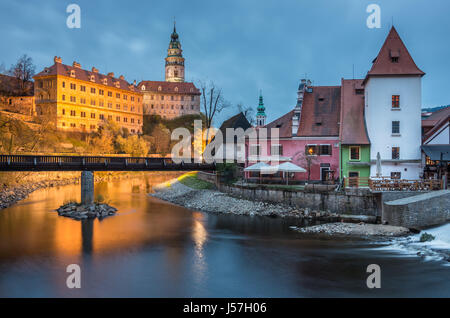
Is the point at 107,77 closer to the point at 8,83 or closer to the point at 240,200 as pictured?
the point at 8,83

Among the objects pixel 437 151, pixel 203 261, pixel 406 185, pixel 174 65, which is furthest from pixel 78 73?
pixel 406 185

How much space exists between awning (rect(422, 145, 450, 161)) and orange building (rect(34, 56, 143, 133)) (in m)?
57.4

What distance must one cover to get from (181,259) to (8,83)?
65.7m

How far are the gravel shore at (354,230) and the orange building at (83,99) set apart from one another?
5446cm

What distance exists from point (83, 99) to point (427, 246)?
70.0m

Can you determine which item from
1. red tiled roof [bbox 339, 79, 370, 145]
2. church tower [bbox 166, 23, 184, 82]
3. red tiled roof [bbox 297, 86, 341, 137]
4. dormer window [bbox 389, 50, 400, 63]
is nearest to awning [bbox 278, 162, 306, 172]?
red tiled roof [bbox 297, 86, 341, 137]

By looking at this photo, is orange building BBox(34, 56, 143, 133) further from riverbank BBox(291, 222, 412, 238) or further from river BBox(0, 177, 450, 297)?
riverbank BBox(291, 222, 412, 238)

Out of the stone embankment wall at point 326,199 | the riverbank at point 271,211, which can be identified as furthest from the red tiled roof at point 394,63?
the riverbank at point 271,211

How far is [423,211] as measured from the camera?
20000 millimetres

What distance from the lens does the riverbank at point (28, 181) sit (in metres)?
32.8

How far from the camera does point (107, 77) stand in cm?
8038

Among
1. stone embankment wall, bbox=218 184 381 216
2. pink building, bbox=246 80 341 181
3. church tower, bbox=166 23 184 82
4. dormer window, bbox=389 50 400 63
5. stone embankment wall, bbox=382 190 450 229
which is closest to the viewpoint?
stone embankment wall, bbox=382 190 450 229

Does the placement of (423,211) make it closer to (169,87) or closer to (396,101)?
(396,101)

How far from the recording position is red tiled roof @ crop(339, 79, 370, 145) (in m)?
28.8
